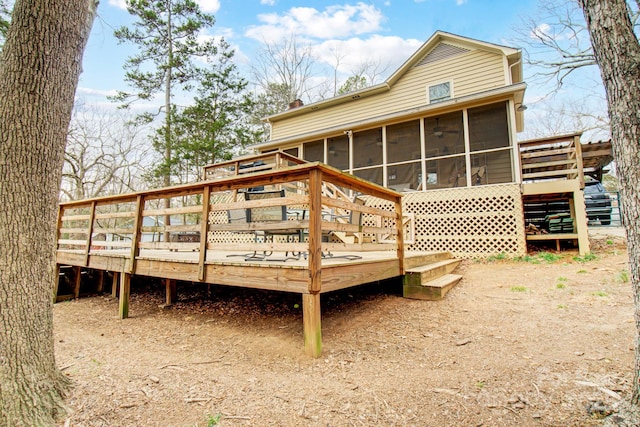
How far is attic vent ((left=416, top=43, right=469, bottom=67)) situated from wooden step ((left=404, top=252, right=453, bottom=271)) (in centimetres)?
737

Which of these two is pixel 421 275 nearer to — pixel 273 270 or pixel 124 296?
pixel 273 270

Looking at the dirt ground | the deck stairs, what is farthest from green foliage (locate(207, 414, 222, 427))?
the deck stairs

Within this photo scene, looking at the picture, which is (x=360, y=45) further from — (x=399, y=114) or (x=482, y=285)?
(x=482, y=285)

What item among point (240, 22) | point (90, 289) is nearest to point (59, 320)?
point (90, 289)

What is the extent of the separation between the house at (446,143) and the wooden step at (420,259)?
1.71 metres

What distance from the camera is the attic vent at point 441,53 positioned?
10250mm

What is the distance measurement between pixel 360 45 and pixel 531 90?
1070 centimetres

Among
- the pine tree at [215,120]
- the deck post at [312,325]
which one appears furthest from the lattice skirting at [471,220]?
the pine tree at [215,120]

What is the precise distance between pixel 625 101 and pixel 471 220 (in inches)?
242

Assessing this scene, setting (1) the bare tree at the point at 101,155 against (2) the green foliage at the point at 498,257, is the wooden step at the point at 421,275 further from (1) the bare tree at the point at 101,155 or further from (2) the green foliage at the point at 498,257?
(1) the bare tree at the point at 101,155

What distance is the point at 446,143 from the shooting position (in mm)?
8805

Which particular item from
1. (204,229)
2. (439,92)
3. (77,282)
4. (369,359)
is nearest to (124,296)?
(204,229)

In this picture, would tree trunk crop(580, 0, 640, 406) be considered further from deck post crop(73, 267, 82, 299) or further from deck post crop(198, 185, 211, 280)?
deck post crop(73, 267, 82, 299)

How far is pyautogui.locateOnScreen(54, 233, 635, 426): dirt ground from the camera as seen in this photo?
2.00m
